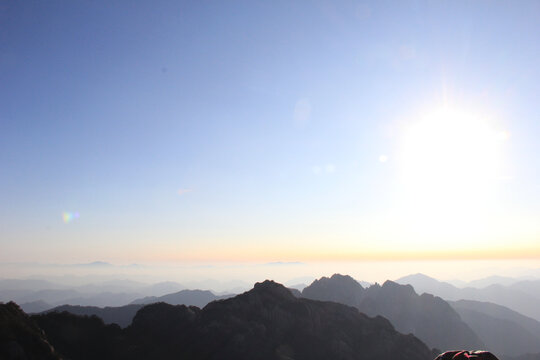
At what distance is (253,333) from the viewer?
277 ft

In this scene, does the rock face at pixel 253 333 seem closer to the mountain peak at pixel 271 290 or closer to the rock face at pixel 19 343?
the mountain peak at pixel 271 290

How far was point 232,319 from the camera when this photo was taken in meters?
86.4

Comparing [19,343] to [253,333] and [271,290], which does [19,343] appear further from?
[271,290]

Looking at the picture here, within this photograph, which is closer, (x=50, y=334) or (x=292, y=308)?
(x=50, y=334)

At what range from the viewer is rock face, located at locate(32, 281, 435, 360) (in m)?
71.0

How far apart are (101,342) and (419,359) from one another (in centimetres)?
→ 9463

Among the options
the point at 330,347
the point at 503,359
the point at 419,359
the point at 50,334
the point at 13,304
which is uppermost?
the point at 13,304

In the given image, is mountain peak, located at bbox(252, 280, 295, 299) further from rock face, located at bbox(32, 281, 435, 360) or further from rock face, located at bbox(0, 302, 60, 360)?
rock face, located at bbox(0, 302, 60, 360)

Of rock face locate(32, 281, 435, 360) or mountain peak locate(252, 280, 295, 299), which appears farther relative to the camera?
mountain peak locate(252, 280, 295, 299)

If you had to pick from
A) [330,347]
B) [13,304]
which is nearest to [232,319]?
[330,347]

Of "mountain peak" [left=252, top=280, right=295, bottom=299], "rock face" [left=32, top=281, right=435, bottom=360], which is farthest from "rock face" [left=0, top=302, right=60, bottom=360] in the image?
"mountain peak" [left=252, top=280, right=295, bottom=299]

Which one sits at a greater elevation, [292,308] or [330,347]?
[292,308]

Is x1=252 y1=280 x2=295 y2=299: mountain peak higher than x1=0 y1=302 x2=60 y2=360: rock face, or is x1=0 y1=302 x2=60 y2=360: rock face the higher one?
x1=0 y1=302 x2=60 y2=360: rock face

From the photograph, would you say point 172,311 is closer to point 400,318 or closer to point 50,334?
point 50,334
